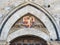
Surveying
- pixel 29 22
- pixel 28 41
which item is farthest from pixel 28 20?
pixel 28 41

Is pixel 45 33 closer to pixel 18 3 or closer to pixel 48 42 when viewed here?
pixel 48 42

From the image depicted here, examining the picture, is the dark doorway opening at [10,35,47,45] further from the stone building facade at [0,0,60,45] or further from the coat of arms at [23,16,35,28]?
the coat of arms at [23,16,35,28]

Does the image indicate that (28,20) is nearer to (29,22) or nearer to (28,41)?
(29,22)

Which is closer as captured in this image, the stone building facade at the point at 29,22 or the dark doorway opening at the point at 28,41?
the stone building facade at the point at 29,22

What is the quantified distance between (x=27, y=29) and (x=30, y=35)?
174mm

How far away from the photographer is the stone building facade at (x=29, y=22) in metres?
6.48

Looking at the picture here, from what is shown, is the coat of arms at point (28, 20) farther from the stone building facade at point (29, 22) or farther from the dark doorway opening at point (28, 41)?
the dark doorway opening at point (28, 41)

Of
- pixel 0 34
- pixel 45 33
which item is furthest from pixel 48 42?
pixel 0 34

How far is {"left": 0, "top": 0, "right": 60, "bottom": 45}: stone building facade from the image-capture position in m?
6.48

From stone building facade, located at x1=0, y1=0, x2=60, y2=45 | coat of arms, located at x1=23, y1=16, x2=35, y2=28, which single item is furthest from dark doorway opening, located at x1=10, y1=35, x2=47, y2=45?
coat of arms, located at x1=23, y1=16, x2=35, y2=28

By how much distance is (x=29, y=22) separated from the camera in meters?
6.62

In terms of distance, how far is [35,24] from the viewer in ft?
21.7

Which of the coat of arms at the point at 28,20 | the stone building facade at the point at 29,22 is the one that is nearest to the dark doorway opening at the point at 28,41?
the stone building facade at the point at 29,22

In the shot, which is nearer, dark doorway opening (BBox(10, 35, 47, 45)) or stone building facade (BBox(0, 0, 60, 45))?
stone building facade (BBox(0, 0, 60, 45))
